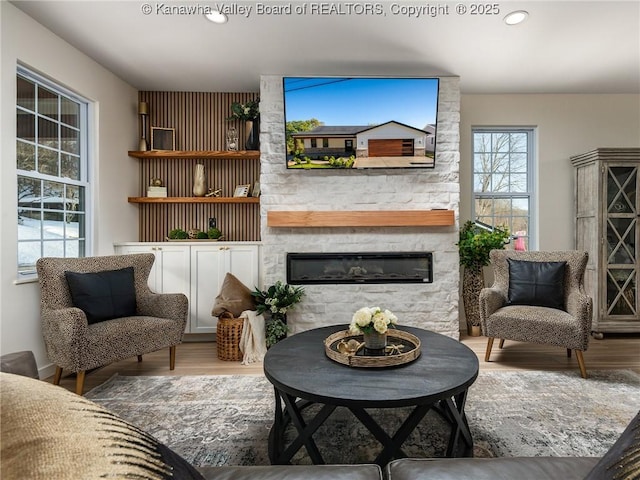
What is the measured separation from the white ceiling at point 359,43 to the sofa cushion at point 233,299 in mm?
1983

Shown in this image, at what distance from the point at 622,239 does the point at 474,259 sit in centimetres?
148

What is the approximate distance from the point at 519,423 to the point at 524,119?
3.36 m

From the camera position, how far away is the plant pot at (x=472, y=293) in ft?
12.2

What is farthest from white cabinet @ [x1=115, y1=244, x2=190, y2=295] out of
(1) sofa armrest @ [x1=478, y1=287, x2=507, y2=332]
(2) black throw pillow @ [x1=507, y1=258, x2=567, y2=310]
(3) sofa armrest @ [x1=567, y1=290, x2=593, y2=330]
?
(3) sofa armrest @ [x1=567, y1=290, x2=593, y2=330]

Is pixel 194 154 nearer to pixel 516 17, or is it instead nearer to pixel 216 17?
pixel 216 17

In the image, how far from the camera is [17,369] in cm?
95

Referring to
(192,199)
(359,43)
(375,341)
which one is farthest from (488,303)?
(192,199)

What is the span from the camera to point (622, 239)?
3.60 m

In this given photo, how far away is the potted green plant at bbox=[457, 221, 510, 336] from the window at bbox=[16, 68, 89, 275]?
11.7ft

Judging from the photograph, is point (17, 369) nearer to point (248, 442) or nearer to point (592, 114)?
point (248, 442)

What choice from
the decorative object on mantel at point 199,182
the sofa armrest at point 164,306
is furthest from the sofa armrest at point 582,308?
the decorative object on mantel at point 199,182

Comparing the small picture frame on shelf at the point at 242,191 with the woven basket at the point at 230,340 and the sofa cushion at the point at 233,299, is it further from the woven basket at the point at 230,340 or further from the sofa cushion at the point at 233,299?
the woven basket at the point at 230,340

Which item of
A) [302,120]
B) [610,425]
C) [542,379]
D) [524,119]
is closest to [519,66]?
[524,119]

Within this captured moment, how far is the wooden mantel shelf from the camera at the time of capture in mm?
3426
